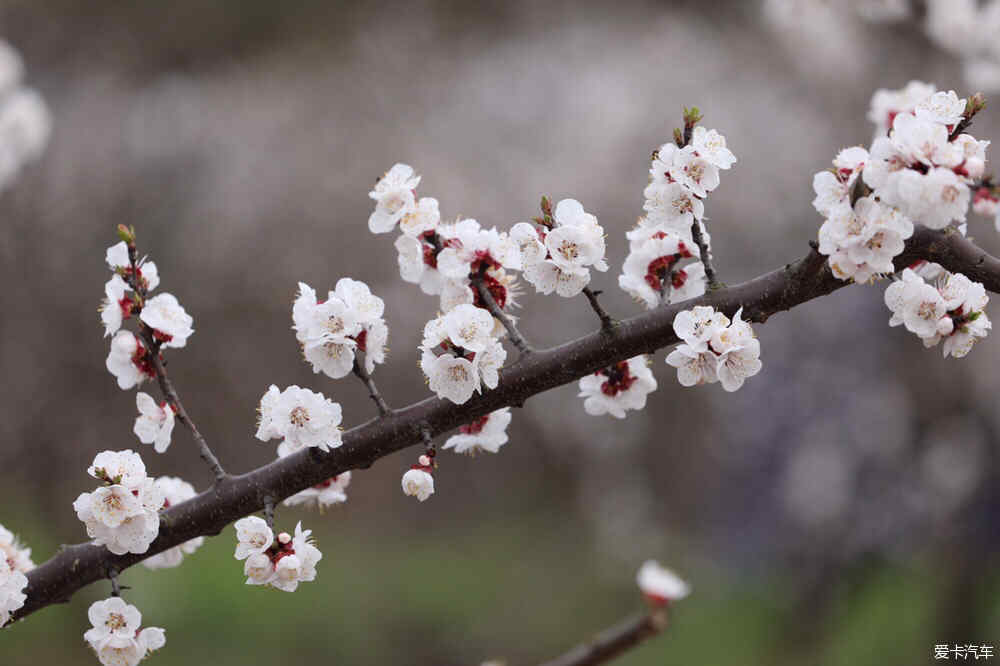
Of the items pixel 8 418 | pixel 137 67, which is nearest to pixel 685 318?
pixel 8 418

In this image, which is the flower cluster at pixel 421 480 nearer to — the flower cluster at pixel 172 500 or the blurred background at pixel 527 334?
the flower cluster at pixel 172 500

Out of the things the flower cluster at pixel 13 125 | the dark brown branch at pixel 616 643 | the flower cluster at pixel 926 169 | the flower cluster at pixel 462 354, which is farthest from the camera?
the flower cluster at pixel 13 125

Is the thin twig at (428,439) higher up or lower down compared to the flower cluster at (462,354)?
lower down

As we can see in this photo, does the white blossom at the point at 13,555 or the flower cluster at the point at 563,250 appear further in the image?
the white blossom at the point at 13,555

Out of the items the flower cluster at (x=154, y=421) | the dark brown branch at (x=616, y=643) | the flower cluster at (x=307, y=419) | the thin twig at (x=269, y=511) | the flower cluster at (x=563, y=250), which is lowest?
the dark brown branch at (x=616, y=643)

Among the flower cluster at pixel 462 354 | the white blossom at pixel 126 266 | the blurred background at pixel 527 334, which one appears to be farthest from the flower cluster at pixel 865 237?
the blurred background at pixel 527 334

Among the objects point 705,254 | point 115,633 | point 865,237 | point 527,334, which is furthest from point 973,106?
point 527,334

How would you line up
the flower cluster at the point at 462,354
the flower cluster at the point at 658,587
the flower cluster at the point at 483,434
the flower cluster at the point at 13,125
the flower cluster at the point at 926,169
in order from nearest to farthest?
the flower cluster at the point at 926,169, the flower cluster at the point at 462,354, the flower cluster at the point at 483,434, the flower cluster at the point at 658,587, the flower cluster at the point at 13,125
